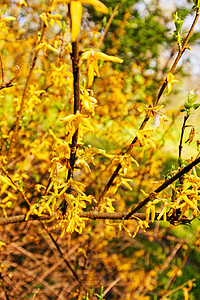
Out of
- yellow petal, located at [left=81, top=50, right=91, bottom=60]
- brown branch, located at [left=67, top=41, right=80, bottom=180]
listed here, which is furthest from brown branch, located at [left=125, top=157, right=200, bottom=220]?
yellow petal, located at [left=81, top=50, right=91, bottom=60]

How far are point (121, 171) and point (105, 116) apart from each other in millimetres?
2370

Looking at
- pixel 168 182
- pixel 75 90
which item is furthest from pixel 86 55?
pixel 168 182

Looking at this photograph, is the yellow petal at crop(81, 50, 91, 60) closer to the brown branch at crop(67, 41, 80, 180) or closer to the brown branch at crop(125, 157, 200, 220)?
the brown branch at crop(67, 41, 80, 180)

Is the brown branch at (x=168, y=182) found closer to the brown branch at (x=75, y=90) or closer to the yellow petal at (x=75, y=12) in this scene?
the brown branch at (x=75, y=90)

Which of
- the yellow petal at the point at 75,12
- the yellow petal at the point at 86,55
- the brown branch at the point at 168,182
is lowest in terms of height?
the brown branch at the point at 168,182

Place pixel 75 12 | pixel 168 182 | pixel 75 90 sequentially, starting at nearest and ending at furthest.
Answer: pixel 75 12 → pixel 75 90 → pixel 168 182

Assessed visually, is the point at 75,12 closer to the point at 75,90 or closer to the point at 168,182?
the point at 75,90

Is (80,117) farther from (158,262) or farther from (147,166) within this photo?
(158,262)

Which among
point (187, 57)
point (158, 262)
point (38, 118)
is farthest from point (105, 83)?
point (158, 262)

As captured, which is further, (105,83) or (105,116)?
(105,83)

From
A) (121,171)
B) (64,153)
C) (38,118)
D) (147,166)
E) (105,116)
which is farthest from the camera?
(105,116)

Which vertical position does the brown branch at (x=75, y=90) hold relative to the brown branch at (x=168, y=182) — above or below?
above

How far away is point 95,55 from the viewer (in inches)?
25.5

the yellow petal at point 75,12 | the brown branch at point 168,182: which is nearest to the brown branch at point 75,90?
the yellow petal at point 75,12
